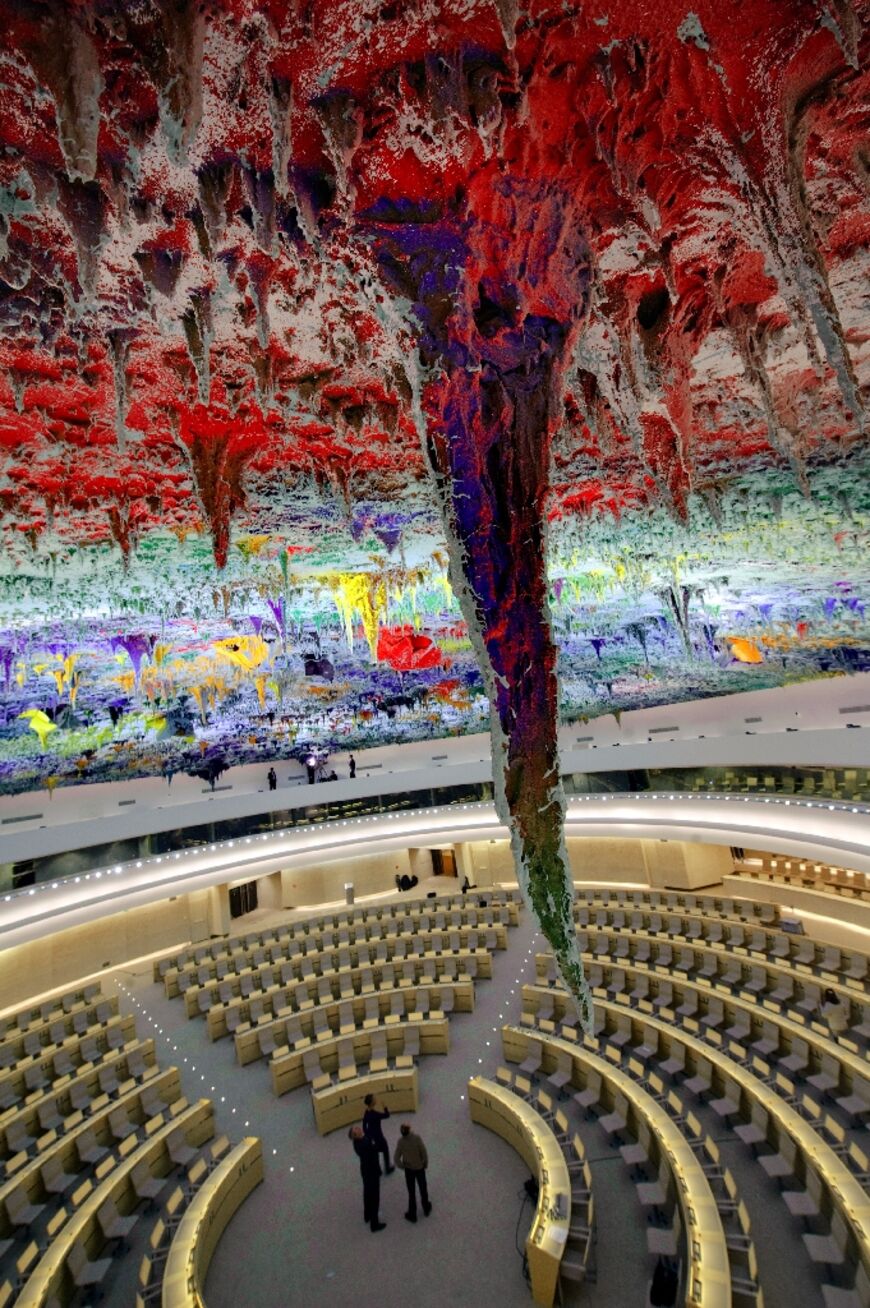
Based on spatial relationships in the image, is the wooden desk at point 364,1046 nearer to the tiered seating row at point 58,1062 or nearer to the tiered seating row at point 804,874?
the tiered seating row at point 58,1062

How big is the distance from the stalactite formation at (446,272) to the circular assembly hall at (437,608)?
24mm

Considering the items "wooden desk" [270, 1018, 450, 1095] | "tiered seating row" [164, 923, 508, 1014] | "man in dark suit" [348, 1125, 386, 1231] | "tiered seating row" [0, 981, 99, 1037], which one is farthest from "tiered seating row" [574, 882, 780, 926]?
"tiered seating row" [0, 981, 99, 1037]

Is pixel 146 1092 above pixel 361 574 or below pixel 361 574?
below

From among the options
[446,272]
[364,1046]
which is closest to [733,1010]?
[364,1046]

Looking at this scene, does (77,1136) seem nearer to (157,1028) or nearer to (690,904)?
(157,1028)

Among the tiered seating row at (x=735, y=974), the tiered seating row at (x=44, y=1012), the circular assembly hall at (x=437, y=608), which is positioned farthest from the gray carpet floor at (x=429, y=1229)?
the tiered seating row at (x=44, y=1012)

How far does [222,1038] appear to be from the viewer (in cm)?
1238

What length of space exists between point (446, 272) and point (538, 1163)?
9.16 metres

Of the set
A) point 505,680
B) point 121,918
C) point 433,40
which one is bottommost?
point 121,918

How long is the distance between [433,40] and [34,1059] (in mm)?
14957

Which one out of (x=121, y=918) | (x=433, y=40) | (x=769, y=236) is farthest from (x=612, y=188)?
(x=121, y=918)

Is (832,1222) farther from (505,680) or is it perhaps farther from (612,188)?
(612,188)

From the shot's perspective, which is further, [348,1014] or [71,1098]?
[348,1014]

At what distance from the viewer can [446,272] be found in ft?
11.7
